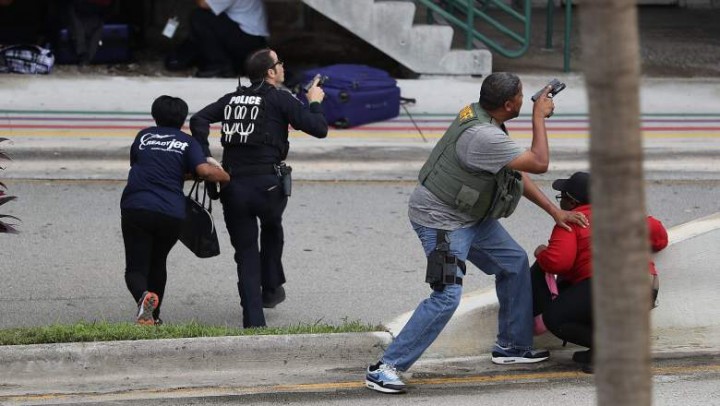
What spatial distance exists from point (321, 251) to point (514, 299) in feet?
9.00

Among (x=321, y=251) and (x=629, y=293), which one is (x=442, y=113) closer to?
(x=321, y=251)

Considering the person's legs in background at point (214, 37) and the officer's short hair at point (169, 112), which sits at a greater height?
the person's legs in background at point (214, 37)

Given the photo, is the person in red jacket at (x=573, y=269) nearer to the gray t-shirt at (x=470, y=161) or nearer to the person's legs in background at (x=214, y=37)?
the gray t-shirt at (x=470, y=161)

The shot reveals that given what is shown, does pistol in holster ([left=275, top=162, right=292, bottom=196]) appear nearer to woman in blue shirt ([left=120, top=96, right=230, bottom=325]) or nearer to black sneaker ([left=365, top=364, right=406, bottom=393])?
woman in blue shirt ([left=120, top=96, right=230, bottom=325])

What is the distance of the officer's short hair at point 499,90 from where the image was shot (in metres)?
6.13

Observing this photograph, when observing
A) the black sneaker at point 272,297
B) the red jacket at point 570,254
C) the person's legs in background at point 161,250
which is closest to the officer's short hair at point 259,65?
the person's legs in background at point 161,250

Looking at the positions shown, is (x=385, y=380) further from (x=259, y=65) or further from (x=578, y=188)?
(x=259, y=65)

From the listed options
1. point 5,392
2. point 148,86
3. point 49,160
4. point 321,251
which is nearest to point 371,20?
point 148,86

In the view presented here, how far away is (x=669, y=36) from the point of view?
17078 millimetres

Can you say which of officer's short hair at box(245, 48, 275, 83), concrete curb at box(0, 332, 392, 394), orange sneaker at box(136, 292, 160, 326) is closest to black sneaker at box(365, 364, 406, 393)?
concrete curb at box(0, 332, 392, 394)

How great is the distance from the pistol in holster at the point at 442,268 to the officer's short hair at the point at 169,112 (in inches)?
73.2

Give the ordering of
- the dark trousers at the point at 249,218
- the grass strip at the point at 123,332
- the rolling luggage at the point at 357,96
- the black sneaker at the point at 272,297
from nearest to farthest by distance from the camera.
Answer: the grass strip at the point at 123,332, the dark trousers at the point at 249,218, the black sneaker at the point at 272,297, the rolling luggage at the point at 357,96

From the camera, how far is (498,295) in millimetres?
6656

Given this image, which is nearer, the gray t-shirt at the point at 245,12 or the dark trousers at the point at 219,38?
the gray t-shirt at the point at 245,12
